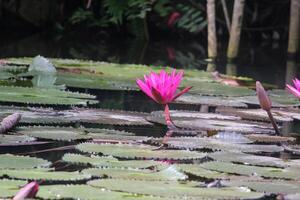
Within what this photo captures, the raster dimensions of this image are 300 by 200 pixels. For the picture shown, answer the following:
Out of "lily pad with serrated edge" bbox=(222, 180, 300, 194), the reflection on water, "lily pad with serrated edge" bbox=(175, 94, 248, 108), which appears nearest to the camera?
"lily pad with serrated edge" bbox=(222, 180, 300, 194)

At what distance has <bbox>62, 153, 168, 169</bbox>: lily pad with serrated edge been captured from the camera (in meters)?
1.60

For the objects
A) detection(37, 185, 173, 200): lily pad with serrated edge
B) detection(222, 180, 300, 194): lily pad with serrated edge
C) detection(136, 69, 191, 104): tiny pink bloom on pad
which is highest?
detection(136, 69, 191, 104): tiny pink bloom on pad

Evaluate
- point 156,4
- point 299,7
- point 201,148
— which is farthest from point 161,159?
point 156,4

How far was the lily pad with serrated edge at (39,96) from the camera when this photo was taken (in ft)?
7.77

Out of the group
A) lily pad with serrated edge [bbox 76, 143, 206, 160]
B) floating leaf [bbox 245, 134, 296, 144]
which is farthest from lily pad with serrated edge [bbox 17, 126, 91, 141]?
floating leaf [bbox 245, 134, 296, 144]

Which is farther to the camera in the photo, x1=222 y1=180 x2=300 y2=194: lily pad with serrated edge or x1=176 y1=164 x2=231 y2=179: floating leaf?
x1=176 y1=164 x2=231 y2=179: floating leaf

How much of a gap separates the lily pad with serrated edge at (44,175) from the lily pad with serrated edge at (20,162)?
0.13 ft

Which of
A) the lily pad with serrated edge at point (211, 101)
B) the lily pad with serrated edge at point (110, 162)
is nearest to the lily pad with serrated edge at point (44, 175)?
the lily pad with serrated edge at point (110, 162)

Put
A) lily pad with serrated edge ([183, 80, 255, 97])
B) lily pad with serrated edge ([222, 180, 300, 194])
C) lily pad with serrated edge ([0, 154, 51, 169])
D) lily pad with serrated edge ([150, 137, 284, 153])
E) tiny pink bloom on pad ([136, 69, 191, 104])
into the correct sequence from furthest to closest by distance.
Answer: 1. lily pad with serrated edge ([183, 80, 255, 97])
2. tiny pink bloom on pad ([136, 69, 191, 104])
3. lily pad with serrated edge ([150, 137, 284, 153])
4. lily pad with serrated edge ([0, 154, 51, 169])
5. lily pad with serrated edge ([222, 180, 300, 194])

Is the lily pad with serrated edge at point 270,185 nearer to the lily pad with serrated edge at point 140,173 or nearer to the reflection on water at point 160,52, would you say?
the lily pad with serrated edge at point 140,173

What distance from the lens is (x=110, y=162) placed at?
162 cm

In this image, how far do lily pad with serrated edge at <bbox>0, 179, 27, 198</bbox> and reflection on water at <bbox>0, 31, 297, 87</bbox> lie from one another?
255cm

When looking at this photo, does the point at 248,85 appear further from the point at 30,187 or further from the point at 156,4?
the point at 156,4

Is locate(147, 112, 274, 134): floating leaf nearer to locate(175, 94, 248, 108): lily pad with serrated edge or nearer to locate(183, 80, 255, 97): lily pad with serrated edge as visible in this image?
locate(175, 94, 248, 108): lily pad with serrated edge
